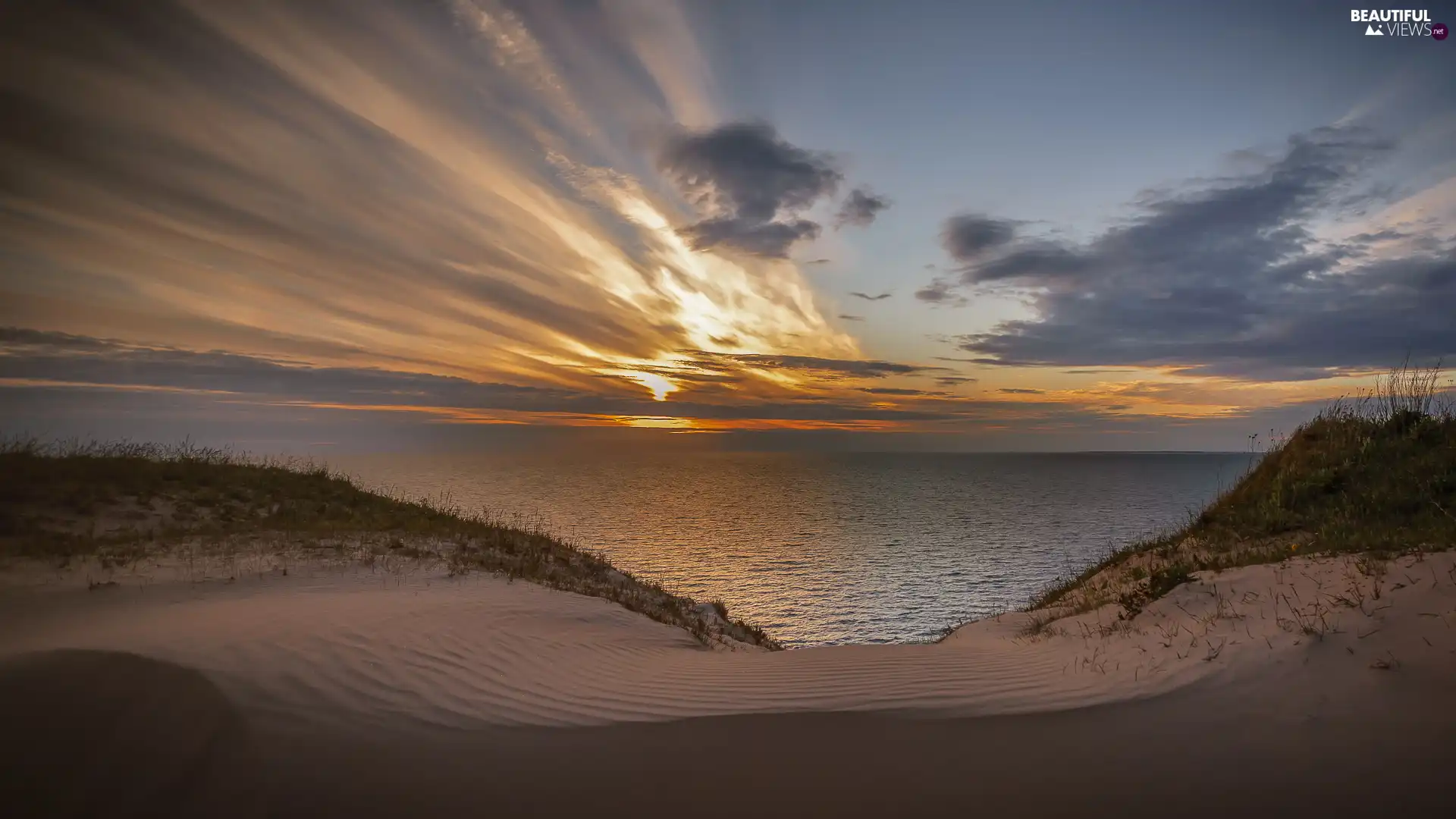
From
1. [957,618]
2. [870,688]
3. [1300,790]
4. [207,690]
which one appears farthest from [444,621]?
[957,618]

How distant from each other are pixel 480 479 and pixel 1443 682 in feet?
378

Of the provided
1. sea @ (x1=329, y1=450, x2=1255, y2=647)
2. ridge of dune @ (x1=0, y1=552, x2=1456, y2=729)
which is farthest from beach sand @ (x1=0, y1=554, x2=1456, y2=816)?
sea @ (x1=329, y1=450, x2=1255, y2=647)

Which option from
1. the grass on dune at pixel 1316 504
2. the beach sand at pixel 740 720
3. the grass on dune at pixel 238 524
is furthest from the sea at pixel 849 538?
the beach sand at pixel 740 720

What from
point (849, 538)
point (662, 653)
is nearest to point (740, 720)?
point (662, 653)

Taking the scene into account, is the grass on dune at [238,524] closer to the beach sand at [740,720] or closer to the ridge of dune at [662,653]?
the ridge of dune at [662,653]

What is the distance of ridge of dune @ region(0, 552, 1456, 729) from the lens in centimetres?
512

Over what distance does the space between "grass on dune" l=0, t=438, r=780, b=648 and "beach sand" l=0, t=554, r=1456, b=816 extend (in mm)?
5048

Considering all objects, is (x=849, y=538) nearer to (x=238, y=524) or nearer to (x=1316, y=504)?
(x=1316, y=504)

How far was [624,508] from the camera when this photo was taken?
64.4 m

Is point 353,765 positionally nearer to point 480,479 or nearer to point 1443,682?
point 1443,682

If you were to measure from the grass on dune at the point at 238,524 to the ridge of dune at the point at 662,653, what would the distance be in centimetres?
323

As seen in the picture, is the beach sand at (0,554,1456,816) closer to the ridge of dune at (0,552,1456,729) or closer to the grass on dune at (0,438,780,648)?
the ridge of dune at (0,552,1456,729)

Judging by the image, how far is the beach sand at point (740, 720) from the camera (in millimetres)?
3736

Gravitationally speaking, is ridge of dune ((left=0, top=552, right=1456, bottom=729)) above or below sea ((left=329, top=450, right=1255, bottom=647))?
above
